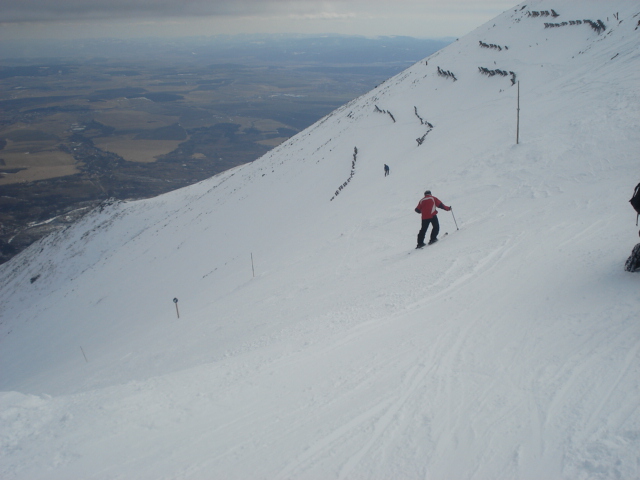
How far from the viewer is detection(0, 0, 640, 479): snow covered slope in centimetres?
424

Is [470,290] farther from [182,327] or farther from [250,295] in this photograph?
[182,327]

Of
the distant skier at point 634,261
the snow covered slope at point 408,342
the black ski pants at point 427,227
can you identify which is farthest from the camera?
the black ski pants at point 427,227

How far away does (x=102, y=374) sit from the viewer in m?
10.6

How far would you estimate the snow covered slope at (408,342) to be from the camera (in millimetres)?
4238

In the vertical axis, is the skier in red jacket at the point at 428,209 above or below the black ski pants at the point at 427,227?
above

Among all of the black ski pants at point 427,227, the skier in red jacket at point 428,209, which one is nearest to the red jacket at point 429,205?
the skier in red jacket at point 428,209

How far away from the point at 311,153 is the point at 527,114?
2590cm

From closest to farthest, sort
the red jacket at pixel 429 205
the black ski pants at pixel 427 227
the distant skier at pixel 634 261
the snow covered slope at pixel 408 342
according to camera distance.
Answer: the snow covered slope at pixel 408 342 → the distant skier at pixel 634 261 → the red jacket at pixel 429 205 → the black ski pants at pixel 427 227

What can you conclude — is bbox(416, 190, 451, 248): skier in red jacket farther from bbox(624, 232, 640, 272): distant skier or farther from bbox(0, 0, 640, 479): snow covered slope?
bbox(624, 232, 640, 272): distant skier

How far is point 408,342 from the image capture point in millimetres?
6312

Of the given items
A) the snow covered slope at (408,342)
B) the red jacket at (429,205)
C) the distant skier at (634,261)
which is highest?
the red jacket at (429,205)

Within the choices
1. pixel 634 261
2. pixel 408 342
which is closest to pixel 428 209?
pixel 634 261

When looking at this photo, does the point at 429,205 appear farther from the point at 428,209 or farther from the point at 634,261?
the point at 634,261

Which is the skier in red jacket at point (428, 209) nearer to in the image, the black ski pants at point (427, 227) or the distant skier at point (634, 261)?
the black ski pants at point (427, 227)
